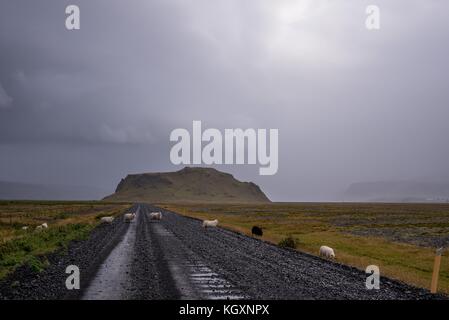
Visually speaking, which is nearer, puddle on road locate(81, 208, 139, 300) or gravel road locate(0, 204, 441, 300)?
puddle on road locate(81, 208, 139, 300)

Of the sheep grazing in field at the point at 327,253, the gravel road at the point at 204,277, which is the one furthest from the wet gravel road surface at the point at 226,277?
the sheep grazing in field at the point at 327,253

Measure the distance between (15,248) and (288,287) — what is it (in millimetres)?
19245

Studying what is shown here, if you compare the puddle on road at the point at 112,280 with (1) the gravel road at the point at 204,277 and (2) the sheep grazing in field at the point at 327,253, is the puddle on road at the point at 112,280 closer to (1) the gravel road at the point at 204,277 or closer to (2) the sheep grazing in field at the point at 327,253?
(1) the gravel road at the point at 204,277

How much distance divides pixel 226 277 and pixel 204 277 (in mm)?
813

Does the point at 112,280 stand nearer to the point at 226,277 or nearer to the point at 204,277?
the point at 204,277

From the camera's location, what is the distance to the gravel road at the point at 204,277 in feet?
45.3

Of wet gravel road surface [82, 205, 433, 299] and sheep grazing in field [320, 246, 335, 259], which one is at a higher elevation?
wet gravel road surface [82, 205, 433, 299]

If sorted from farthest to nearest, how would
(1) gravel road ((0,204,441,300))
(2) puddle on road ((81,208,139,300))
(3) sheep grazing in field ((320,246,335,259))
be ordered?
(3) sheep grazing in field ((320,246,335,259)) → (1) gravel road ((0,204,441,300)) → (2) puddle on road ((81,208,139,300))

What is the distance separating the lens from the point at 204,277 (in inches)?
661

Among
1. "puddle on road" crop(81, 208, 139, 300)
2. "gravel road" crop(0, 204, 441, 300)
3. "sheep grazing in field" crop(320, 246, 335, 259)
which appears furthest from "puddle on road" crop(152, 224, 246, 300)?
"sheep grazing in field" crop(320, 246, 335, 259)

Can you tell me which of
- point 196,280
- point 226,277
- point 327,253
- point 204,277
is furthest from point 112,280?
point 327,253

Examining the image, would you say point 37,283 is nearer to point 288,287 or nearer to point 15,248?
point 288,287

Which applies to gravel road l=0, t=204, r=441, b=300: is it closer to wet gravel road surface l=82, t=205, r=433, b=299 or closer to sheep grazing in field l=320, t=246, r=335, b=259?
wet gravel road surface l=82, t=205, r=433, b=299

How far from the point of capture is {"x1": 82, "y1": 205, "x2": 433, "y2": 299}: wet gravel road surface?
13.9 meters
